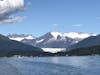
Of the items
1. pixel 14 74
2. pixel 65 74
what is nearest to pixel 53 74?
pixel 65 74

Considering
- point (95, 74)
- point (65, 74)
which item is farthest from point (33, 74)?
point (95, 74)

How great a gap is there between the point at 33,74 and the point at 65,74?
45.6 ft

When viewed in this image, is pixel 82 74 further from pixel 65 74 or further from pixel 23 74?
pixel 23 74

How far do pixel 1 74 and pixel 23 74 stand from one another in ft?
32.4

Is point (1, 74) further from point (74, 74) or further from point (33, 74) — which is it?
point (74, 74)

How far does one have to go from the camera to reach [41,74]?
518 feet

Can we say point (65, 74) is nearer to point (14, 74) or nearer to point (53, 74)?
point (53, 74)

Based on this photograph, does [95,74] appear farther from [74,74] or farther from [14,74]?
[14,74]

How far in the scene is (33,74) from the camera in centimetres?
15675

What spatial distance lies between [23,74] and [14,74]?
13.9ft

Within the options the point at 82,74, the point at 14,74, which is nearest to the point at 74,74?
the point at 82,74

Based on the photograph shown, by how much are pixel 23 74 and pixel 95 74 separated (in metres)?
30.9

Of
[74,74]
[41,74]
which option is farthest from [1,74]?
[74,74]

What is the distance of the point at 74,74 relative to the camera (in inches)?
5969
